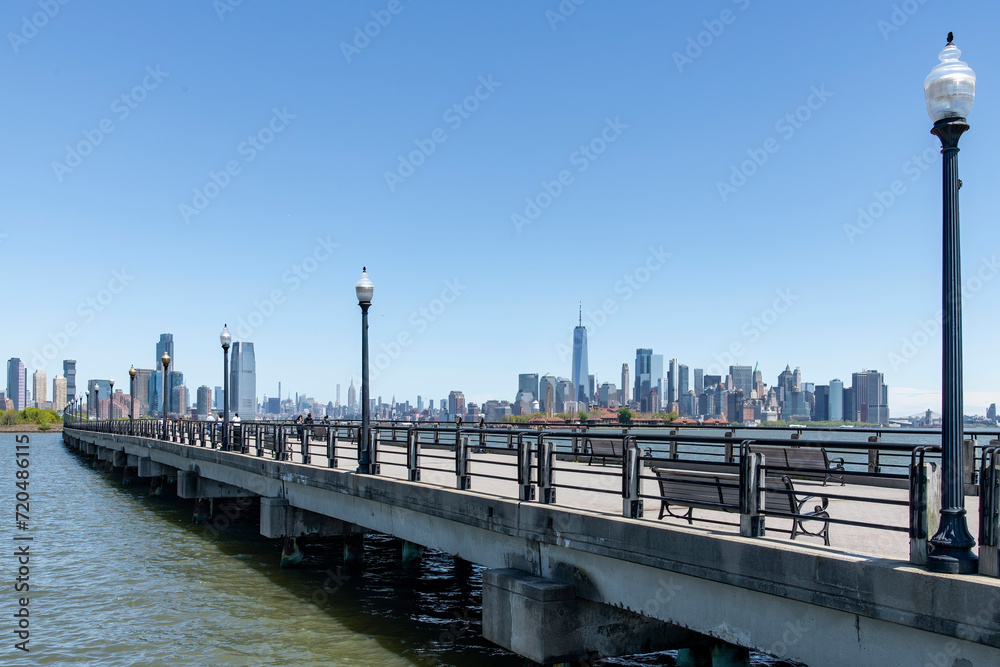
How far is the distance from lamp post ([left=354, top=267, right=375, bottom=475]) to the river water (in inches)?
111

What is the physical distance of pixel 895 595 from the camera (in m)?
6.13

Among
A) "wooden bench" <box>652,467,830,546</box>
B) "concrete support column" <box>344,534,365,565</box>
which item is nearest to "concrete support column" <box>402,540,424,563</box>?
"concrete support column" <box>344,534,365,565</box>

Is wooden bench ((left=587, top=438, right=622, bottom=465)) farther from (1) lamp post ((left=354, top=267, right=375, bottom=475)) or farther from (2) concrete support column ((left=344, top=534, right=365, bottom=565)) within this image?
(2) concrete support column ((left=344, top=534, right=365, bottom=565))

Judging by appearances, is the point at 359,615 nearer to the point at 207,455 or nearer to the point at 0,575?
the point at 0,575

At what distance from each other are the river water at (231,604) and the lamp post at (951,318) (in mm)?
7097

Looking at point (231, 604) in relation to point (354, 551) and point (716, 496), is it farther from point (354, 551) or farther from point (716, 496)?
point (716, 496)

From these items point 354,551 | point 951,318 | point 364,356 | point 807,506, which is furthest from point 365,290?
point 951,318

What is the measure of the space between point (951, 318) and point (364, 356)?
1216 centimetres

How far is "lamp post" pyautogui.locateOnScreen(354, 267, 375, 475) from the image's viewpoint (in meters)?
15.8

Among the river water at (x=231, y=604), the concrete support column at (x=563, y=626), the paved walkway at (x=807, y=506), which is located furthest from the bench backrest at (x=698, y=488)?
the river water at (x=231, y=604)

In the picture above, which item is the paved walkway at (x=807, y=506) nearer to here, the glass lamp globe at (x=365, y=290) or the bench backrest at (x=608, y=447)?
the bench backrest at (x=608, y=447)

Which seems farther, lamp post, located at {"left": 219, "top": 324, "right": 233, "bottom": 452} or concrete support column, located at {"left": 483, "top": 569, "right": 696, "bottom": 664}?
lamp post, located at {"left": 219, "top": 324, "right": 233, "bottom": 452}

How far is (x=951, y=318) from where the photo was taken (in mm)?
6289

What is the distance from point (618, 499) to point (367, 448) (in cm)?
596
